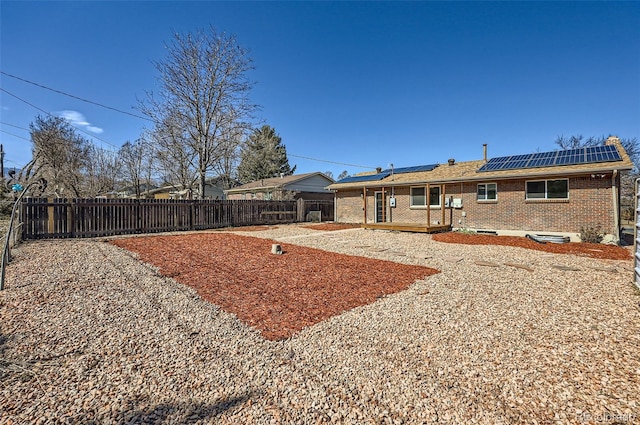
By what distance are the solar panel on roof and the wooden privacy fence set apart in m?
12.7

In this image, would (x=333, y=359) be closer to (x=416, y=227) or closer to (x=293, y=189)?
(x=416, y=227)

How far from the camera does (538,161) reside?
1190cm

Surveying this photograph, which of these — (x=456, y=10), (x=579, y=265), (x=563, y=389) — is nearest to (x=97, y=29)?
(x=456, y=10)

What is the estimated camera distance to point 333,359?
2551 mm

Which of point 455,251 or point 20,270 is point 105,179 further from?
point 455,251

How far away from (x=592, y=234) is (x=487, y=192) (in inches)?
150

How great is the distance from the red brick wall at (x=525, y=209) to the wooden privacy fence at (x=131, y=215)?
29.3ft

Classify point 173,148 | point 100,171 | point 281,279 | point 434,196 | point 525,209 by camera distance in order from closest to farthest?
point 281,279 → point 525,209 → point 434,196 → point 173,148 → point 100,171

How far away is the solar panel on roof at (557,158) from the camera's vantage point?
1029 centimetres

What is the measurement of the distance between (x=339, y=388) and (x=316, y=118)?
26.1m

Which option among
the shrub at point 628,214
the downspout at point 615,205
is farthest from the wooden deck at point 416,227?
the shrub at point 628,214

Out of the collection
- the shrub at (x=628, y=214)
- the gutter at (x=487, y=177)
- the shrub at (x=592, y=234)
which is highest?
the gutter at (x=487, y=177)

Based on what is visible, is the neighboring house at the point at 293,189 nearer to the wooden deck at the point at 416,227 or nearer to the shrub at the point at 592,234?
the wooden deck at the point at 416,227

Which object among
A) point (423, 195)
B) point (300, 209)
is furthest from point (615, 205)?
point (300, 209)
